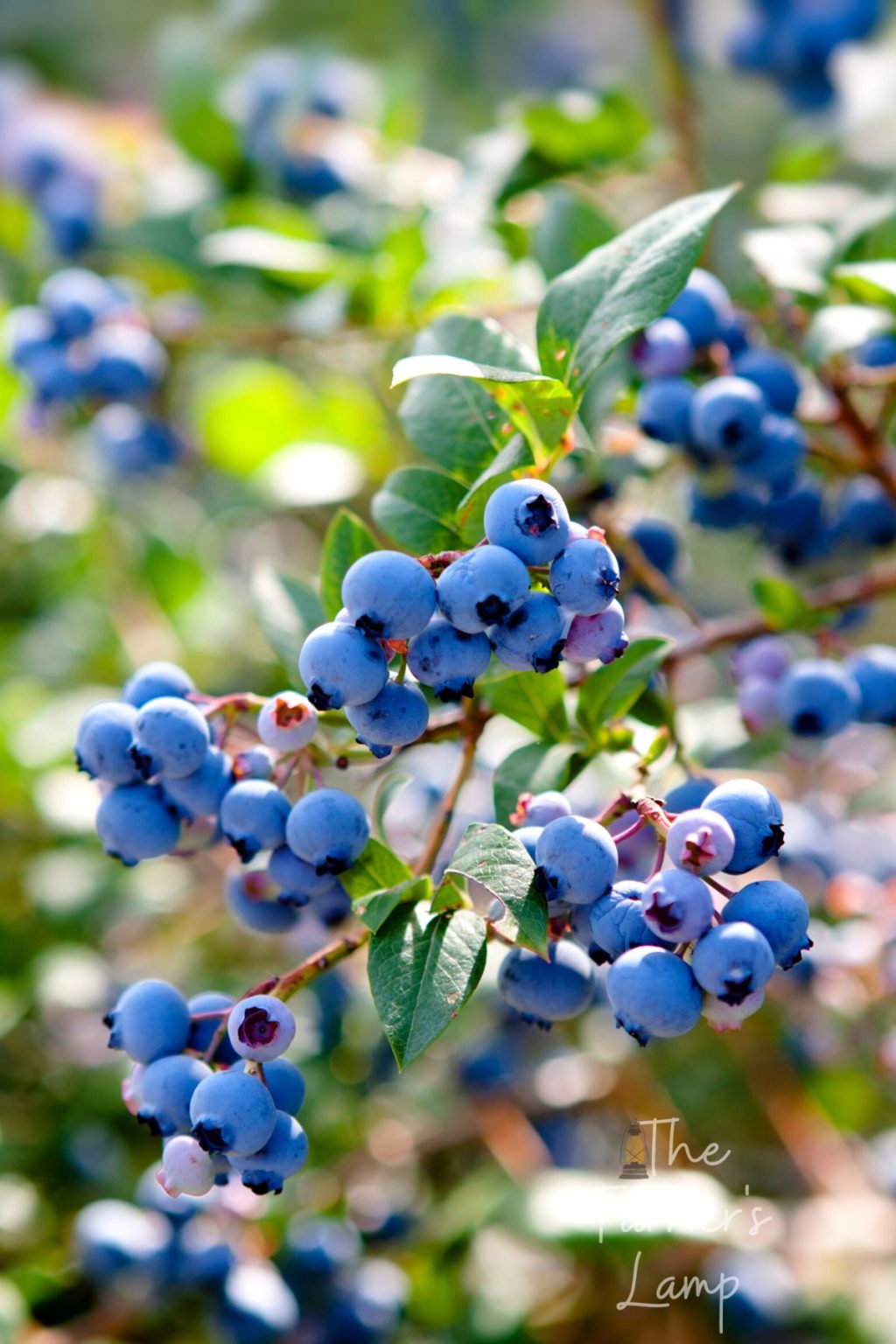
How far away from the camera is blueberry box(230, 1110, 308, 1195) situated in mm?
808

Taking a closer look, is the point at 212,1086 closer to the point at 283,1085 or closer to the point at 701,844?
the point at 283,1085

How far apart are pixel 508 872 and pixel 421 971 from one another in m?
0.09

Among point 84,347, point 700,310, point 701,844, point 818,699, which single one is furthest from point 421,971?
point 84,347

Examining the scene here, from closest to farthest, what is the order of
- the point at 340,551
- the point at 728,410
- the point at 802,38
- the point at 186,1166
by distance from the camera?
the point at 186,1166 → the point at 340,551 → the point at 728,410 → the point at 802,38

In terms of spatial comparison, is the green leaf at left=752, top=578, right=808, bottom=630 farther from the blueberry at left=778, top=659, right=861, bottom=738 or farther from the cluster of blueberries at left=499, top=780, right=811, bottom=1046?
the cluster of blueberries at left=499, top=780, right=811, bottom=1046

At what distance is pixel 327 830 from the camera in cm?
84

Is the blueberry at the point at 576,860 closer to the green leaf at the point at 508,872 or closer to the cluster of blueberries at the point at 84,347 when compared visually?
the green leaf at the point at 508,872

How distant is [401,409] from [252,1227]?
110 cm

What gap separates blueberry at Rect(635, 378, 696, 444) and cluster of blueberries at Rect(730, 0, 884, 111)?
3.86 ft

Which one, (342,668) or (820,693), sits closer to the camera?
(342,668)

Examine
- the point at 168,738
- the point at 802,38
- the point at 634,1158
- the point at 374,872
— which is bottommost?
the point at 634,1158

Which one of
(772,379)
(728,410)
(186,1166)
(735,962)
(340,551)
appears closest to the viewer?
(735,962)

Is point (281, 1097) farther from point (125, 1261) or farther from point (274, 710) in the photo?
point (125, 1261)

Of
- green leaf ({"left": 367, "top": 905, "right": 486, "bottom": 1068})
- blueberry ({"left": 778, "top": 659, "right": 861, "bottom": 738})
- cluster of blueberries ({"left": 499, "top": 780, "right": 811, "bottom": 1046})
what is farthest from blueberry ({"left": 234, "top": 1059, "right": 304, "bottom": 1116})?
blueberry ({"left": 778, "top": 659, "right": 861, "bottom": 738})
